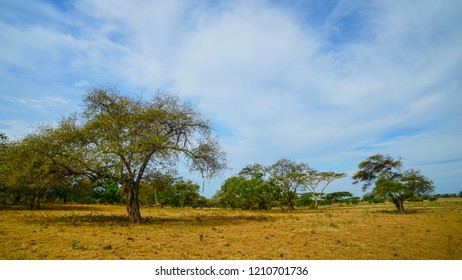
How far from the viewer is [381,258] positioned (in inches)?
395

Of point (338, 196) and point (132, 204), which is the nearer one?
point (132, 204)

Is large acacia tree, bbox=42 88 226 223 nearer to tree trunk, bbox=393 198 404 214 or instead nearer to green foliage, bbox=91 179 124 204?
tree trunk, bbox=393 198 404 214

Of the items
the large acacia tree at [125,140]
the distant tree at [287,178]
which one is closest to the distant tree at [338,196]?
the distant tree at [287,178]

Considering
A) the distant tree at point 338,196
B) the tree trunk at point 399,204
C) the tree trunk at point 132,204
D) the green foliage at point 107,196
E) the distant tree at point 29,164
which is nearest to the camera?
the distant tree at point 29,164

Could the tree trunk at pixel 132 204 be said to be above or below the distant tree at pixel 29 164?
below

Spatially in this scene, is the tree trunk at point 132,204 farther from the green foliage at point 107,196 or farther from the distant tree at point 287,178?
the green foliage at point 107,196

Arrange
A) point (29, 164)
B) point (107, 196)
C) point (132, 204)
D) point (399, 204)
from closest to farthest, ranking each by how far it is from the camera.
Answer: point (29, 164) → point (132, 204) → point (399, 204) → point (107, 196)

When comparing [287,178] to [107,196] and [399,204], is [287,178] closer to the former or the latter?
[399,204]

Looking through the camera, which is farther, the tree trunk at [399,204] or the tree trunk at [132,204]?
the tree trunk at [399,204]

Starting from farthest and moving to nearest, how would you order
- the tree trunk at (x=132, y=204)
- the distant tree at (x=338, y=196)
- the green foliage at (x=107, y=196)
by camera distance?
the distant tree at (x=338, y=196), the green foliage at (x=107, y=196), the tree trunk at (x=132, y=204)

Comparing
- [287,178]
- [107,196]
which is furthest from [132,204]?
[107,196]

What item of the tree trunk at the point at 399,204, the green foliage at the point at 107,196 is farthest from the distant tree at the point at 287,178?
the green foliage at the point at 107,196
